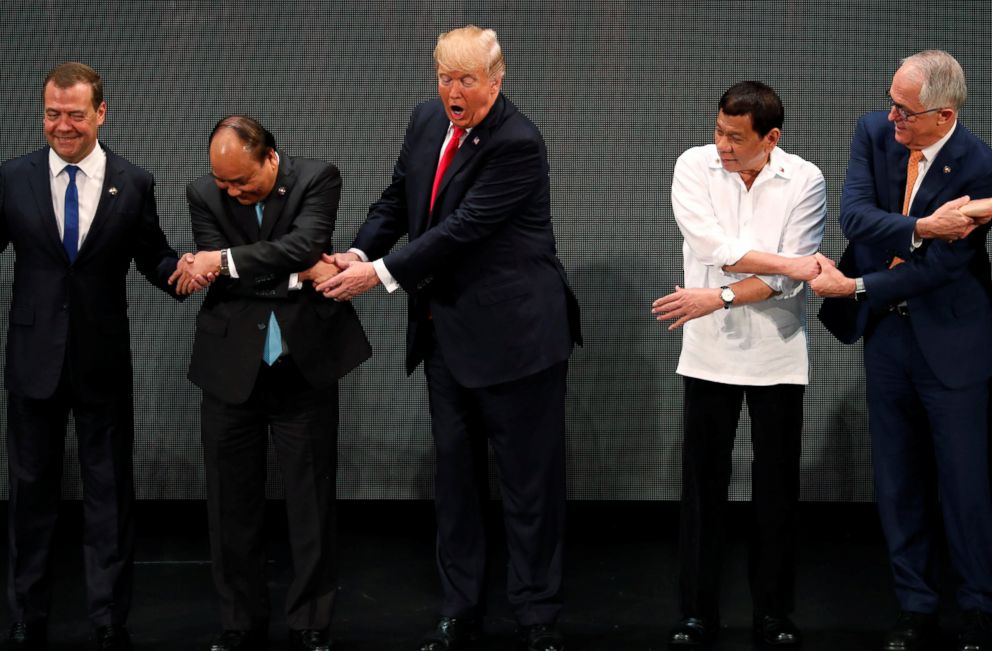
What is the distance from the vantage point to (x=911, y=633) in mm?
3311

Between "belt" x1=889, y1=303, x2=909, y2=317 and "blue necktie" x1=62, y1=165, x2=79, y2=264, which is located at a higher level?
"blue necktie" x1=62, y1=165, x2=79, y2=264

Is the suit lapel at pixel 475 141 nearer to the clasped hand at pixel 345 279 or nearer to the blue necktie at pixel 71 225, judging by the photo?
the clasped hand at pixel 345 279

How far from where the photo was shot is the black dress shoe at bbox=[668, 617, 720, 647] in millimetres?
3379

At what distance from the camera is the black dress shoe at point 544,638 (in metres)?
3.28

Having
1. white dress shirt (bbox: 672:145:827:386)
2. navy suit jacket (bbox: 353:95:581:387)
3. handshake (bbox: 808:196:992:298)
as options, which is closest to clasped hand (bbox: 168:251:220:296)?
navy suit jacket (bbox: 353:95:581:387)

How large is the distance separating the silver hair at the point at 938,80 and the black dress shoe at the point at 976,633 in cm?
137

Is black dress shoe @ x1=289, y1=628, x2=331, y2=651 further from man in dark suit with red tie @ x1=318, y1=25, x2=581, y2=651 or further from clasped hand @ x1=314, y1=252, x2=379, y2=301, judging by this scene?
clasped hand @ x1=314, y1=252, x2=379, y2=301

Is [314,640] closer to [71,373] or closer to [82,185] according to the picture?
[71,373]

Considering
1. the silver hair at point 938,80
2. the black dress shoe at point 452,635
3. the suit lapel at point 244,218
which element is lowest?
the black dress shoe at point 452,635

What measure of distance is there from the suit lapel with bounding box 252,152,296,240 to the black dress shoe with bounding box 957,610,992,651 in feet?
7.07

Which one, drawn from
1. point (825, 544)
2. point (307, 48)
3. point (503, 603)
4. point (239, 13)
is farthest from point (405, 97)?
point (825, 544)

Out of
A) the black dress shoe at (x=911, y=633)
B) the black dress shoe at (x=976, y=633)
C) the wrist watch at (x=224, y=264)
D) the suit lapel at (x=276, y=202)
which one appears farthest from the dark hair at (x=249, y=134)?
the black dress shoe at (x=976, y=633)

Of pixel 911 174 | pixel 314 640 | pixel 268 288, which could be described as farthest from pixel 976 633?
pixel 268 288

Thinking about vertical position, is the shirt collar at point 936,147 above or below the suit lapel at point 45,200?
above
